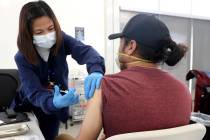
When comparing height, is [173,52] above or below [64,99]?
above

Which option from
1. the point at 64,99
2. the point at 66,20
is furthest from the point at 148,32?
the point at 66,20

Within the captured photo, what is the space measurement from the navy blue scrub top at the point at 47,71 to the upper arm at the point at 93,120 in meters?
0.39

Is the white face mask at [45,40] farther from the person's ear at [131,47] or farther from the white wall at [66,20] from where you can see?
the white wall at [66,20]

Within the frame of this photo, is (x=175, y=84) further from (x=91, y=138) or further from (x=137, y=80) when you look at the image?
(x=91, y=138)

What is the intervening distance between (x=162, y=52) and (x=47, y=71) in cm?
79

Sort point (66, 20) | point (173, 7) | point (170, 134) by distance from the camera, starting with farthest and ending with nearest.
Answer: point (173, 7) < point (66, 20) < point (170, 134)

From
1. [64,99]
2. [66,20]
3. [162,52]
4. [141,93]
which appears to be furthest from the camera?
[66,20]

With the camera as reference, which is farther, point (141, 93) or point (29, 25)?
point (29, 25)

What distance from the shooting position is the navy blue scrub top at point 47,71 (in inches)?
57.1

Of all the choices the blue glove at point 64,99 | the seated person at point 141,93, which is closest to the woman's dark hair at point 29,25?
the blue glove at point 64,99

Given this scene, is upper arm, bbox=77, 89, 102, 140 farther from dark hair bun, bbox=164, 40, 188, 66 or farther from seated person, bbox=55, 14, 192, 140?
dark hair bun, bbox=164, 40, 188, 66

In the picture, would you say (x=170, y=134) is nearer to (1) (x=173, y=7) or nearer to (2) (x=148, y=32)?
(2) (x=148, y=32)

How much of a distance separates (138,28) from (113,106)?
1.06 ft

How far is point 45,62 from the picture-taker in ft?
5.37
